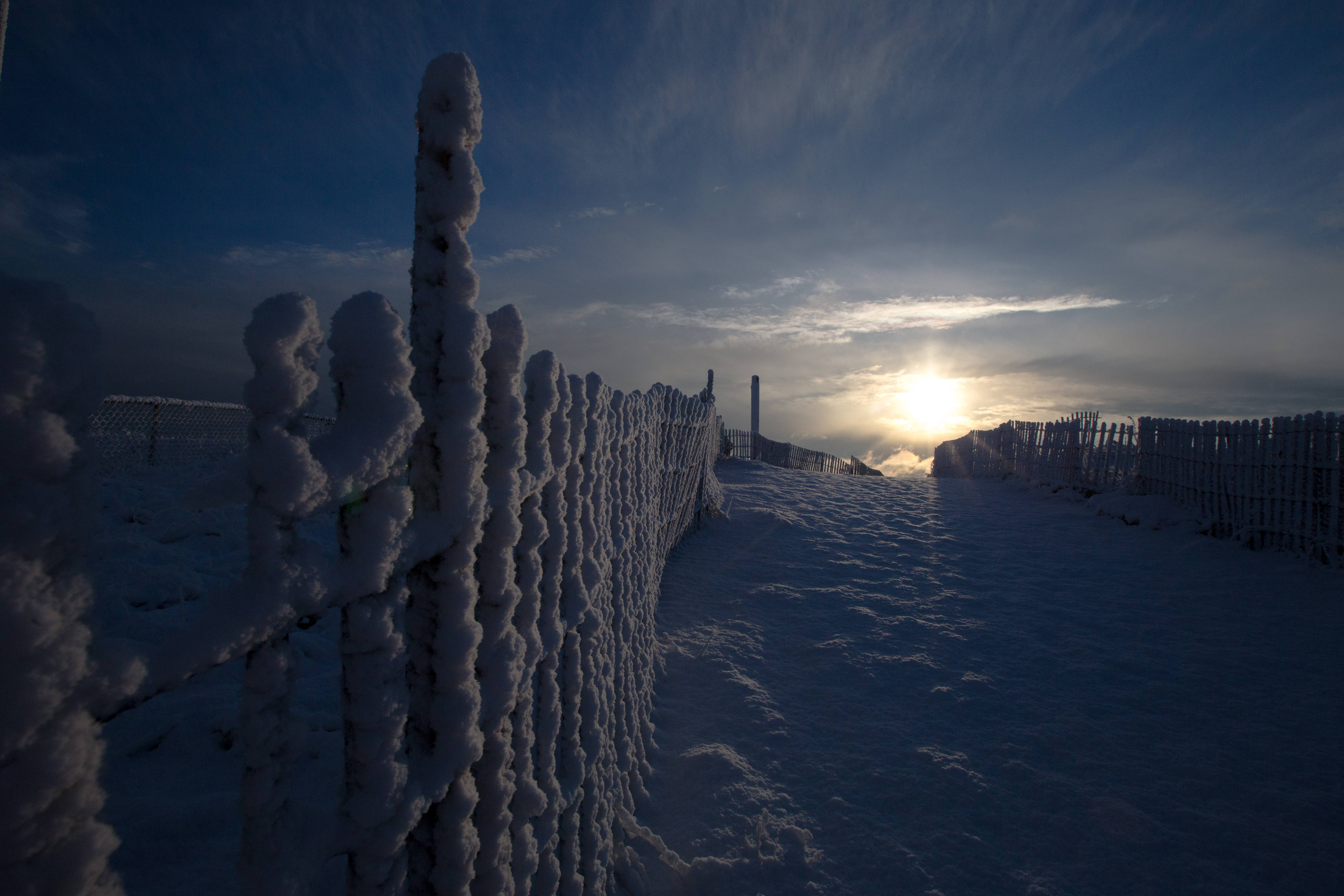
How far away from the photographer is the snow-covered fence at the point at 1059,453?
9.29 meters

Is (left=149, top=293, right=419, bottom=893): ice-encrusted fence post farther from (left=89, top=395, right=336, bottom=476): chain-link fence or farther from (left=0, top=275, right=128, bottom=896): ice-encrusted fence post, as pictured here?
(left=89, top=395, right=336, bottom=476): chain-link fence

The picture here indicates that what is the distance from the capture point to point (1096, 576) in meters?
6.05

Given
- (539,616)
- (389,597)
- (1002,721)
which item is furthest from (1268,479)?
(389,597)

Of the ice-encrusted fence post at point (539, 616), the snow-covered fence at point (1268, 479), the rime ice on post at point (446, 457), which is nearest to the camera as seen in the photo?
the rime ice on post at point (446, 457)

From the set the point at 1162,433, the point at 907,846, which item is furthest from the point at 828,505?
the point at 907,846

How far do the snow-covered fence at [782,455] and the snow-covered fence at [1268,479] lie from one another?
10203mm

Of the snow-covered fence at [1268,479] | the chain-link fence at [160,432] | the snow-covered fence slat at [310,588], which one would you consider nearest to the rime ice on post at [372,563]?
the snow-covered fence slat at [310,588]

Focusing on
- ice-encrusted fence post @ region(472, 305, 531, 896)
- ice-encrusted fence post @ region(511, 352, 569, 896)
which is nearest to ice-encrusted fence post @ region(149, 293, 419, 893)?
ice-encrusted fence post @ region(472, 305, 531, 896)

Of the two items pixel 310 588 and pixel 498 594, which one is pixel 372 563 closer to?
pixel 310 588

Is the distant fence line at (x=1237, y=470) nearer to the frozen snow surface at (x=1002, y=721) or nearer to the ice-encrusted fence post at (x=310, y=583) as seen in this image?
the frozen snow surface at (x=1002, y=721)

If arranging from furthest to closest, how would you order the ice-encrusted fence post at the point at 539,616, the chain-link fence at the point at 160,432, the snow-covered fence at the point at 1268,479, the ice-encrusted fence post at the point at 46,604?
the chain-link fence at the point at 160,432, the snow-covered fence at the point at 1268,479, the ice-encrusted fence post at the point at 539,616, the ice-encrusted fence post at the point at 46,604

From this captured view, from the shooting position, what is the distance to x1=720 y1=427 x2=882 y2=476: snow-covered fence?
17.9m

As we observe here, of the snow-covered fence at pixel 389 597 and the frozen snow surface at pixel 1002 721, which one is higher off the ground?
the snow-covered fence at pixel 389 597

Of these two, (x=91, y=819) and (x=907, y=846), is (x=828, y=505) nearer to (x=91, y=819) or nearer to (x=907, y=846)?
(x=907, y=846)
